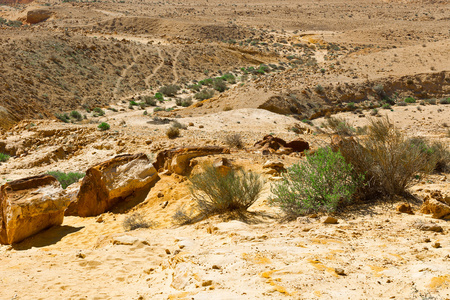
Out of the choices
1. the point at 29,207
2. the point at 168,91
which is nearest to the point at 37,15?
the point at 168,91

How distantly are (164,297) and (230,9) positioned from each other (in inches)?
2433

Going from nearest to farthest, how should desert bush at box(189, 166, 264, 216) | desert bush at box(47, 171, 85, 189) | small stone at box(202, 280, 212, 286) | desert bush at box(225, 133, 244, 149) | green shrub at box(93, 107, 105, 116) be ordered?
small stone at box(202, 280, 212, 286)
desert bush at box(189, 166, 264, 216)
desert bush at box(47, 171, 85, 189)
desert bush at box(225, 133, 244, 149)
green shrub at box(93, 107, 105, 116)

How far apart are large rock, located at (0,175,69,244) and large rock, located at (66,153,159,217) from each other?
37.6 inches

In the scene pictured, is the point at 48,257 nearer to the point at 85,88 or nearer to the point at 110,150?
the point at 110,150

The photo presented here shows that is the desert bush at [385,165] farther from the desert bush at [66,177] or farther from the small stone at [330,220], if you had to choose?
the desert bush at [66,177]

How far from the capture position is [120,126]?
583 inches

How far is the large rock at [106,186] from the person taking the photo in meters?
8.04

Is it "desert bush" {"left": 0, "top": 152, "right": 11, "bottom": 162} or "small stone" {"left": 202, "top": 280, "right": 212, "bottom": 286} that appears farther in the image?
"desert bush" {"left": 0, "top": 152, "right": 11, "bottom": 162}

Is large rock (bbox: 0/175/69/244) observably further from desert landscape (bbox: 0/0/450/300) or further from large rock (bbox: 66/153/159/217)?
large rock (bbox: 66/153/159/217)

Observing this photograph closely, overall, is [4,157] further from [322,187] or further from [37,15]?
[37,15]

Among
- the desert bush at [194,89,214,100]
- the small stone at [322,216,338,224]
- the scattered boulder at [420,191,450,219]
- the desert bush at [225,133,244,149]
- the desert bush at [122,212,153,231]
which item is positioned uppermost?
the scattered boulder at [420,191,450,219]

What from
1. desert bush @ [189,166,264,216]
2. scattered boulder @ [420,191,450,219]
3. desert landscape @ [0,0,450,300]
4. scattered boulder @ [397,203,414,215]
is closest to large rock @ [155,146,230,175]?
desert landscape @ [0,0,450,300]

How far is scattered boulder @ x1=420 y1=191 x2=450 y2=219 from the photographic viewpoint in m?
4.14

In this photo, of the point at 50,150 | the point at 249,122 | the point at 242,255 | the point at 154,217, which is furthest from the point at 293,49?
the point at 242,255
